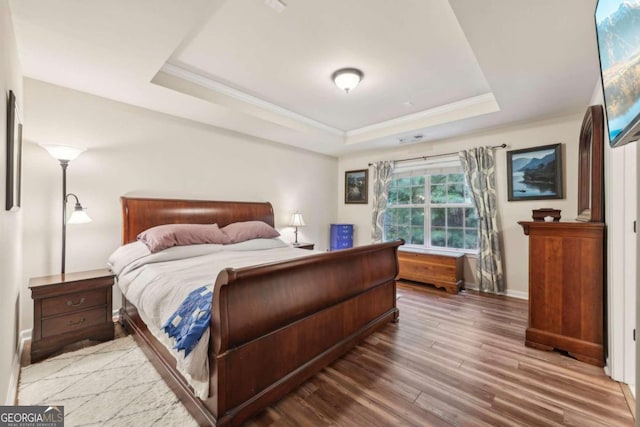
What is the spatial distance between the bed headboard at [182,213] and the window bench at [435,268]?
2339mm

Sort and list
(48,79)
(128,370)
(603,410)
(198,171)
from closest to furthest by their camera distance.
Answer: (603,410) → (128,370) → (48,79) → (198,171)

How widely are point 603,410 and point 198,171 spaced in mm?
4299

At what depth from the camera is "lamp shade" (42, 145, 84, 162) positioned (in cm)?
232

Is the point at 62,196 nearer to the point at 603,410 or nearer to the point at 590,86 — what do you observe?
the point at 603,410

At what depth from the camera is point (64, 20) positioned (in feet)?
5.74

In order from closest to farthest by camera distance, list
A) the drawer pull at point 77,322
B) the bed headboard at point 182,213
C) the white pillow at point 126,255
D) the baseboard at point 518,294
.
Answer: the drawer pull at point 77,322, the white pillow at point 126,255, the bed headboard at point 182,213, the baseboard at point 518,294

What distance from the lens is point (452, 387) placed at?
6.05ft

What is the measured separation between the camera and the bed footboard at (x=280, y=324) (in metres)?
1.42

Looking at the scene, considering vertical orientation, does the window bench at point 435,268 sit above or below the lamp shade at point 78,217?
below

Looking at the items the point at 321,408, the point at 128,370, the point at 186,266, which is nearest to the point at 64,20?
the point at 186,266

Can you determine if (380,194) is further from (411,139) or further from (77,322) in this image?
(77,322)

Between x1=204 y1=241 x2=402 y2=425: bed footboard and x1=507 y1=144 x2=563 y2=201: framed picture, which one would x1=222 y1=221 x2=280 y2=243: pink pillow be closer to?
x1=204 y1=241 x2=402 y2=425: bed footboard

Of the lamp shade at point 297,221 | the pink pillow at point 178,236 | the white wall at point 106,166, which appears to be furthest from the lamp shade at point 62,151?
the lamp shade at point 297,221

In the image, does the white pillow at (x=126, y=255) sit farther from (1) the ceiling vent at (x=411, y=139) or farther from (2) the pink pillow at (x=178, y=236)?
(1) the ceiling vent at (x=411, y=139)
